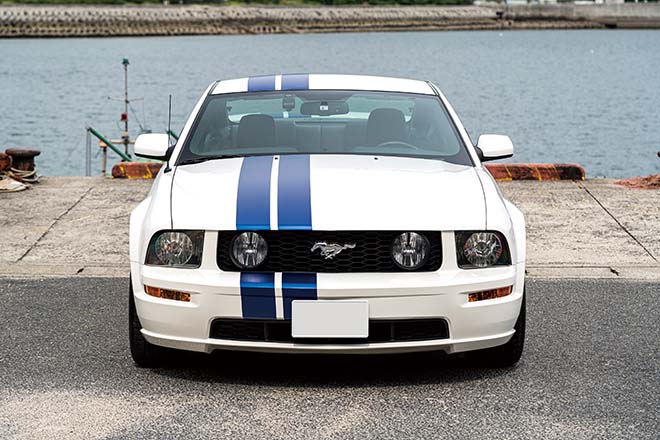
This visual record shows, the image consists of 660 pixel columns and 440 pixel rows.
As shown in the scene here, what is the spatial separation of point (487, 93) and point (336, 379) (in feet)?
156

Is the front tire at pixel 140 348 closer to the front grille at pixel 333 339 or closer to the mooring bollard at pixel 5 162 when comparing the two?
the front grille at pixel 333 339

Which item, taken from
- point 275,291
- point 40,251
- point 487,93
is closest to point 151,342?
point 275,291

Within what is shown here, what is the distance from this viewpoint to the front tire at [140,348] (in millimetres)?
5352

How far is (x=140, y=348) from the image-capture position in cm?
539

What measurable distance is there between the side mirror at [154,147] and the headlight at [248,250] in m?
1.43

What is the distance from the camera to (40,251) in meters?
8.53

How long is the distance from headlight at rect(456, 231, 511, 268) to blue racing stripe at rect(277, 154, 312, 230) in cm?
67

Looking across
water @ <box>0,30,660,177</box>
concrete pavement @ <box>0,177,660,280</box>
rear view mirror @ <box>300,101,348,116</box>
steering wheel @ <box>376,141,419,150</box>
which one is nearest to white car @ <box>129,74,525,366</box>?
steering wheel @ <box>376,141,419,150</box>

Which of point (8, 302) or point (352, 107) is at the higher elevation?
point (352, 107)

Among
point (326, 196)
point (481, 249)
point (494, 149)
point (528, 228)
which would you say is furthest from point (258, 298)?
point (528, 228)

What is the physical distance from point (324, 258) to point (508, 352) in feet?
3.51

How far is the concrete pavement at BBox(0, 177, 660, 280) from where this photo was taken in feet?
26.6

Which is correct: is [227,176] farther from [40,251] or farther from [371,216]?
[40,251]

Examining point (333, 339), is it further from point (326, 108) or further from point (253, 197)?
point (326, 108)
